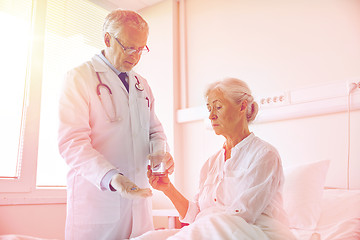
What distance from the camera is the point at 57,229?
251cm

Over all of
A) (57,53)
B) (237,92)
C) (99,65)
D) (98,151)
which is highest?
(57,53)

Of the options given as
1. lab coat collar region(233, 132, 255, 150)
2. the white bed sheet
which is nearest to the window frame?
lab coat collar region(233, 132, 255, 150)

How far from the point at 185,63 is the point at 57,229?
1.84 metres

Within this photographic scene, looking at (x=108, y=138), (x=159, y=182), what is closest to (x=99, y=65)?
(x=108, y=138)

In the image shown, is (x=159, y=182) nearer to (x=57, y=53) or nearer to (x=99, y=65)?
(x=99, y=65)

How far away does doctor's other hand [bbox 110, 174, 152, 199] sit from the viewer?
44.0 inches

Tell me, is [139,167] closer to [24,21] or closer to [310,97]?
[310,97]

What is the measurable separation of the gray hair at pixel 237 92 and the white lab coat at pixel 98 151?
399 mm

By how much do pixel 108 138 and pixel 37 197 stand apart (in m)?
1.37

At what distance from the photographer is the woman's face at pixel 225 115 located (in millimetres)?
1541

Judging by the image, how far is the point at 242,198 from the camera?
1.23m

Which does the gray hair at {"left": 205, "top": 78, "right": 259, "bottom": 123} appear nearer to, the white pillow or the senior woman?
the senior woman

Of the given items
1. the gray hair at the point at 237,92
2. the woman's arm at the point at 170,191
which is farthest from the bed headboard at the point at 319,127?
the woman's arm at the point at 170,191

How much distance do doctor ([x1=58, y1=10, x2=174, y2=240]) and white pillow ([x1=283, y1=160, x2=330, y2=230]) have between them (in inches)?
33.5
